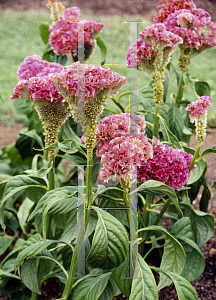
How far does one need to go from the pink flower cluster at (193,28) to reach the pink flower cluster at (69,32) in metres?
0.28

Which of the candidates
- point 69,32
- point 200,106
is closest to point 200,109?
point 200,106

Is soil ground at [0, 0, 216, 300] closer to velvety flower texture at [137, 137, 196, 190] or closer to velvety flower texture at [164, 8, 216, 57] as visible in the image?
velvety flower texture at [137, 137, 196, 190]

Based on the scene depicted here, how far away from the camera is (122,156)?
749mm

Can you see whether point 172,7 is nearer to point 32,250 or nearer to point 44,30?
point 44,30

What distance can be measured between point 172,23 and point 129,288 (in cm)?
82

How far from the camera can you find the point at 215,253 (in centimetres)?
159

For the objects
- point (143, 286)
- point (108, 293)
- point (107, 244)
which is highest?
point (107, 244)

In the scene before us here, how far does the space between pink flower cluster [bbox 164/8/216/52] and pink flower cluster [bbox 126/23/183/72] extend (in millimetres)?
192

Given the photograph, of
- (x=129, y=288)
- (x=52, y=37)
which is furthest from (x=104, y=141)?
(x=52, y=37)

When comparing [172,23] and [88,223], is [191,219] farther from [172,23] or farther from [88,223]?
[172,23]

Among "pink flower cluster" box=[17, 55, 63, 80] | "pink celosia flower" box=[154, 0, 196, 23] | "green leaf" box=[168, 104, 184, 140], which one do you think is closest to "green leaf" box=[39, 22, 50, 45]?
"pink flower cluster" box=[17, 55, 63, 80]

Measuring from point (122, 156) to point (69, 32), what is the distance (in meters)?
0.73

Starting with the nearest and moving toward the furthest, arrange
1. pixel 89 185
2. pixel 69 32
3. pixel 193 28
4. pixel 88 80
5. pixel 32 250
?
1. pixel 88 80
2. pixel 89 185
3. pixel 32 250
4. pixel 193 28
5. pixel 69 32

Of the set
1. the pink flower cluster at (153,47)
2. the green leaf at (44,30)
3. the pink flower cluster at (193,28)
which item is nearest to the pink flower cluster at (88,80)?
the pink flower cluster at (153,47)
